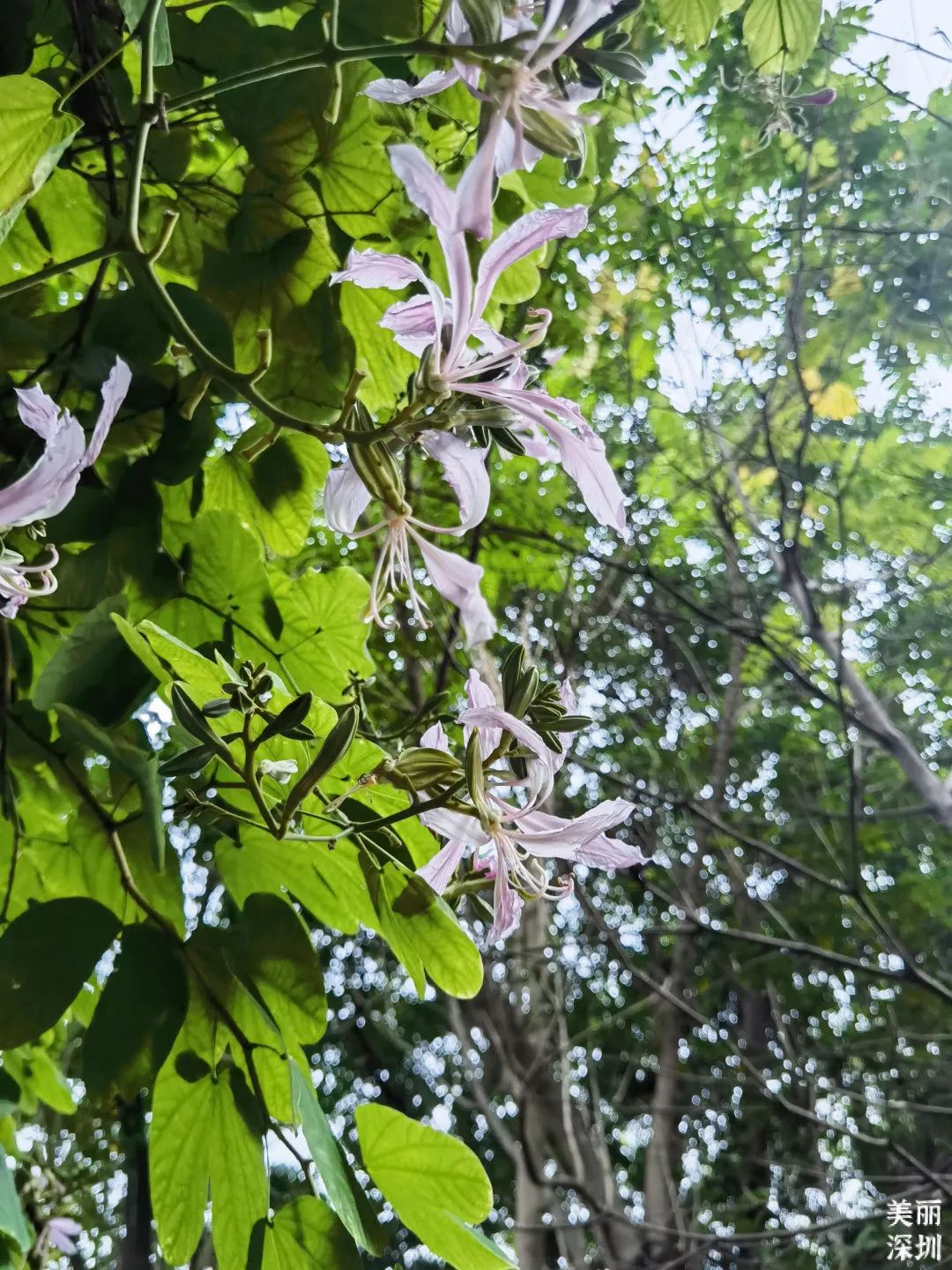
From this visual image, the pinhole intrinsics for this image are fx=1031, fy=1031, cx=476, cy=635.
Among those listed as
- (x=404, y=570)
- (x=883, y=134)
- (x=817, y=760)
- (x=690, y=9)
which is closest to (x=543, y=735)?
(x=404, y=570)

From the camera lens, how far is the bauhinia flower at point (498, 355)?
0.78 feet

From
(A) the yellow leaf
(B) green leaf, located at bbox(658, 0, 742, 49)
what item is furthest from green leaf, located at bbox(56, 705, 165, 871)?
(A) the yellow leaf

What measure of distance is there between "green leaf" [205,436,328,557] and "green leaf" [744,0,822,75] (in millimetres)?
269

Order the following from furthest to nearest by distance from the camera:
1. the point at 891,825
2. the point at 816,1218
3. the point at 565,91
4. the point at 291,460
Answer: the point at 891,825 < the point at 816,1218 < the point at 291,460 < the point at 565,91

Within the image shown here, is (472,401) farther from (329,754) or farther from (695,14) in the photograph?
(695,14)

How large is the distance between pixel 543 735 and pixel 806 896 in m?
3.19

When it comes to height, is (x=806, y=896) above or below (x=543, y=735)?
above

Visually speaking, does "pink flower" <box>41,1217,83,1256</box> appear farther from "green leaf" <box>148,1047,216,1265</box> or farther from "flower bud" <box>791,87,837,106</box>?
"flower bud" <box>791,87,837,106</box>

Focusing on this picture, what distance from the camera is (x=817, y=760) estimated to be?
9.67 ft

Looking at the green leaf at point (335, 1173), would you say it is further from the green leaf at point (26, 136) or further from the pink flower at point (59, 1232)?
the pink flower at point (59, 1232)

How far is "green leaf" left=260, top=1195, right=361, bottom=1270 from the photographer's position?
28cm

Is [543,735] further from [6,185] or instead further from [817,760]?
[817,760]

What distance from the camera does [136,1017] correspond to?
302 mm

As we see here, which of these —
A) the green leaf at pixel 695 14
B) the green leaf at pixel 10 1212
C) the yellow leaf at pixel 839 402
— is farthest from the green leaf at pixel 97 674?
the yellow leaf at pixel 839 402
